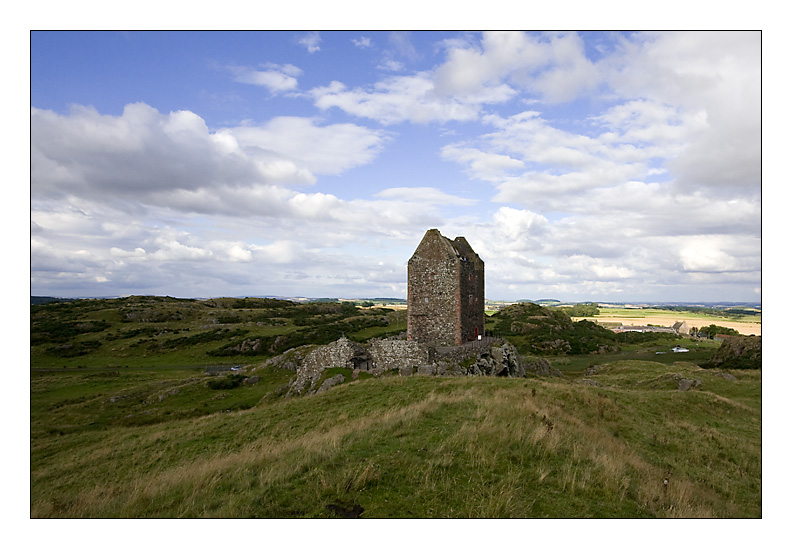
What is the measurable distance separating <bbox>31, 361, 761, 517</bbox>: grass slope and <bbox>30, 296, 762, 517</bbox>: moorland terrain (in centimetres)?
6

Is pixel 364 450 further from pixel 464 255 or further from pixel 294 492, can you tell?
pixel 464 255

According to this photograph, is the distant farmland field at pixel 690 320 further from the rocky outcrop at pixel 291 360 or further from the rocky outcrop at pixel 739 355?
the rocky outcrop at pixel 291 360

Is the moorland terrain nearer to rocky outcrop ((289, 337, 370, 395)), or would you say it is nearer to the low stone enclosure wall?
rocky outcrop ((289, 337, 370, 395))

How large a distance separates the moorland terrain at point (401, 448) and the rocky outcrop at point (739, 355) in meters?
11.7

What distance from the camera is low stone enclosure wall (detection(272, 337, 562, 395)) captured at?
27.8m

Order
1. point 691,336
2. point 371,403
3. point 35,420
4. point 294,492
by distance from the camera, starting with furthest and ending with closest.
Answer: point 691,336 → point 35,420 → point 371,403 → point 294,492

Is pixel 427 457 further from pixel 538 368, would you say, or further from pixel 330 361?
pixel 538 368

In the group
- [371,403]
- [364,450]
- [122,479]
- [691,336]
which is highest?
[364,450]

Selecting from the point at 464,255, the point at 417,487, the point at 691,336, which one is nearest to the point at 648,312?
the point at 691,336

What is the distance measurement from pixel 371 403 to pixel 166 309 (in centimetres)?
10912

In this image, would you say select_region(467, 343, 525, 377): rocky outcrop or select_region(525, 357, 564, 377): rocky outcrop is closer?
select_region(467, 343, 525, 377): rocky outcrop

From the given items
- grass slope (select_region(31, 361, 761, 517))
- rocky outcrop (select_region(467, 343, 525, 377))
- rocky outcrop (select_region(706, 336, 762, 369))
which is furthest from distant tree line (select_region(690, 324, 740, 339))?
rocky outcrop (select_region(467, 343, 525, 377))

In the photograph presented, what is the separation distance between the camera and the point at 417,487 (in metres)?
8.24

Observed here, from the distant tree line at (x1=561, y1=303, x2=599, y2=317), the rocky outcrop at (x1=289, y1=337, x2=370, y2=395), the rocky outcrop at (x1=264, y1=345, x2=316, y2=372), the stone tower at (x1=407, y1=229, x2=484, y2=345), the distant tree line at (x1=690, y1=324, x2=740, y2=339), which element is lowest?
the distant tree line at (x1=561, y1=303, x2=599, y2=317)
